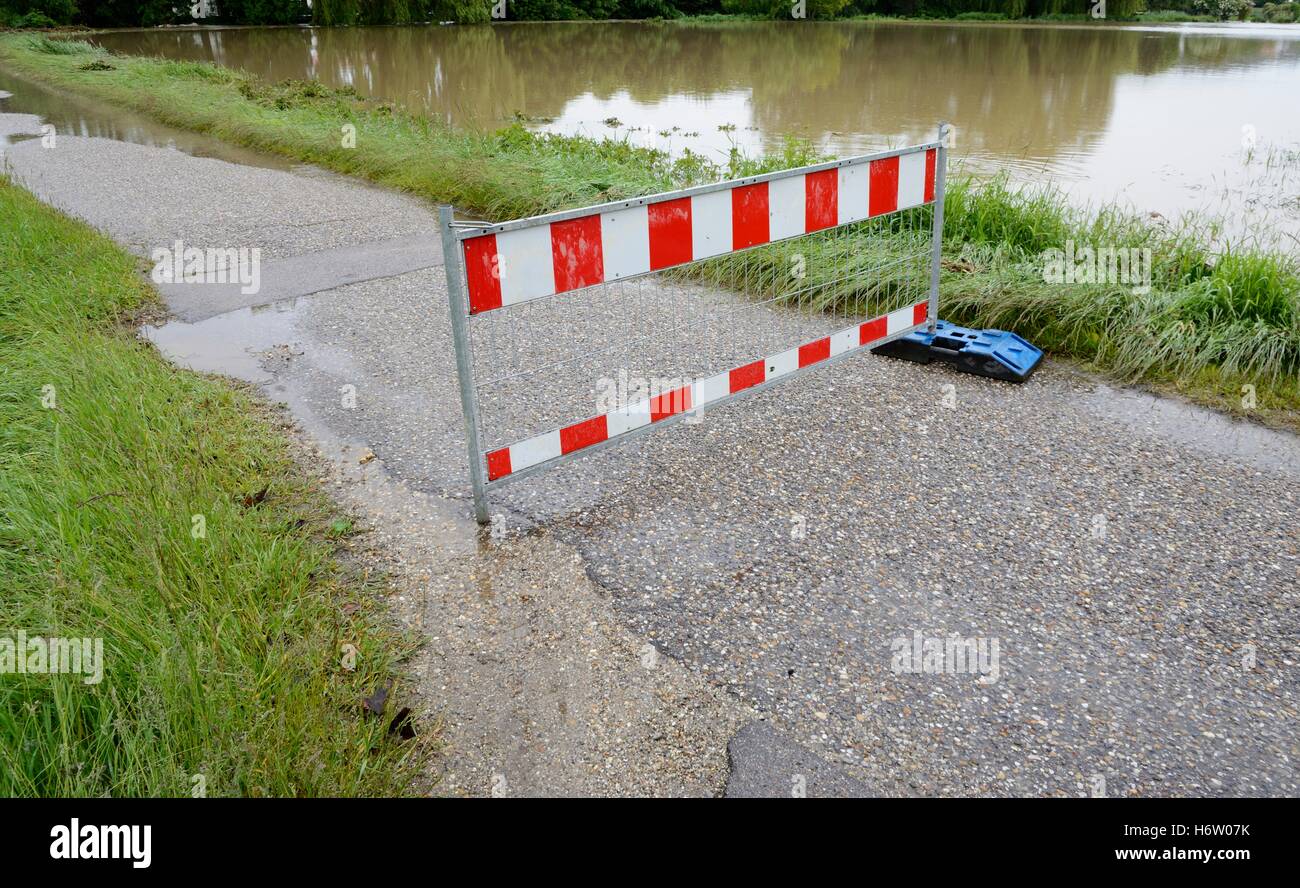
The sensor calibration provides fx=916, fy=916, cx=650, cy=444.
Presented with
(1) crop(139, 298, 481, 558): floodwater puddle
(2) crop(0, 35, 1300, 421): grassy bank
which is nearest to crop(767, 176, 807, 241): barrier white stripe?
(2) crop(0, 35, 1300, 421): grassy bank

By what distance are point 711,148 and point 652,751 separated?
13212 mm

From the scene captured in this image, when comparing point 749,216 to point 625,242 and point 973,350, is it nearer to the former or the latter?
point 625,242

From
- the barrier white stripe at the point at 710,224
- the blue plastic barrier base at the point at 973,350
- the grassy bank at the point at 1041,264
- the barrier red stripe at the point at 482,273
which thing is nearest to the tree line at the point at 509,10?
the grassy bank at the point at 1041,264

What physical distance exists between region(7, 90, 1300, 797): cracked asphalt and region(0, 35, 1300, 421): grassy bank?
0.51 metres

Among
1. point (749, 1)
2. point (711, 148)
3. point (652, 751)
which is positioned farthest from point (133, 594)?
point (749, 1)

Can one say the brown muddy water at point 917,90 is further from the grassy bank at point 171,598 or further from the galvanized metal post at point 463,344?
the grassy bank at point 171,598

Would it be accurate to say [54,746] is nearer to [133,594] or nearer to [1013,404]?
[133,594]

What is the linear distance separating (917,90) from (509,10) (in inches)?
1686

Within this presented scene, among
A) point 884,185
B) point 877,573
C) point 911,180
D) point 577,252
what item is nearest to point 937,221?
point 911,180

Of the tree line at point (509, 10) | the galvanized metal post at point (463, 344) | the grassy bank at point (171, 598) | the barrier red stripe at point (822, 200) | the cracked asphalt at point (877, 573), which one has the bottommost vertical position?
the cracked asphalt at point (877, 573)

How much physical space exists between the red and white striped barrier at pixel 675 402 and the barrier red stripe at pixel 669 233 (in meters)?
0.66

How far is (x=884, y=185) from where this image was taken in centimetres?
545

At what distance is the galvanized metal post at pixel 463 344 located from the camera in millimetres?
3704

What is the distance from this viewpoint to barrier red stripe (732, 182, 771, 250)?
15.0ft
